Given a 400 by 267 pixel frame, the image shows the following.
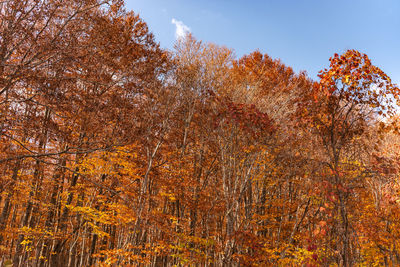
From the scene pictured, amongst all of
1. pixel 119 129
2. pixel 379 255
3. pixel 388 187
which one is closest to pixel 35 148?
pixel 119 129

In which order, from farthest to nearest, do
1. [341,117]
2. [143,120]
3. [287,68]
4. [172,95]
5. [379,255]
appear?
[287,68]
[379,255]
[172,95]
[143,120]
[341,117]

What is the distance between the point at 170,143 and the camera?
13.7m

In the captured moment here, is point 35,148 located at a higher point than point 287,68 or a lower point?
lower

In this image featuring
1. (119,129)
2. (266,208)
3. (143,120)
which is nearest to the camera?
(119,129)

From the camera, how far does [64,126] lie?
9.25 m

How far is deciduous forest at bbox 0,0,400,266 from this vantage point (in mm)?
5793

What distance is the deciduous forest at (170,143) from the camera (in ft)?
19.0

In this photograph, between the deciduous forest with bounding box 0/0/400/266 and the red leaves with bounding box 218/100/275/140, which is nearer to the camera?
the deciduous forest with bounding box 0/0/400/266

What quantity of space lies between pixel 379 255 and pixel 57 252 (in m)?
14.4

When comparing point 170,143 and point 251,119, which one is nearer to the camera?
point 251,119

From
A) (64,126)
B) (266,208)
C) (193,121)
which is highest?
(193,121)

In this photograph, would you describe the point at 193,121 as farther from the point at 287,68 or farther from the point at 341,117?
the point at 287,68

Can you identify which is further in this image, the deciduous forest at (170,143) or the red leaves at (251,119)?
the red leaves at (251,119)

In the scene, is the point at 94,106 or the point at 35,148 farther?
the point at 35,148
